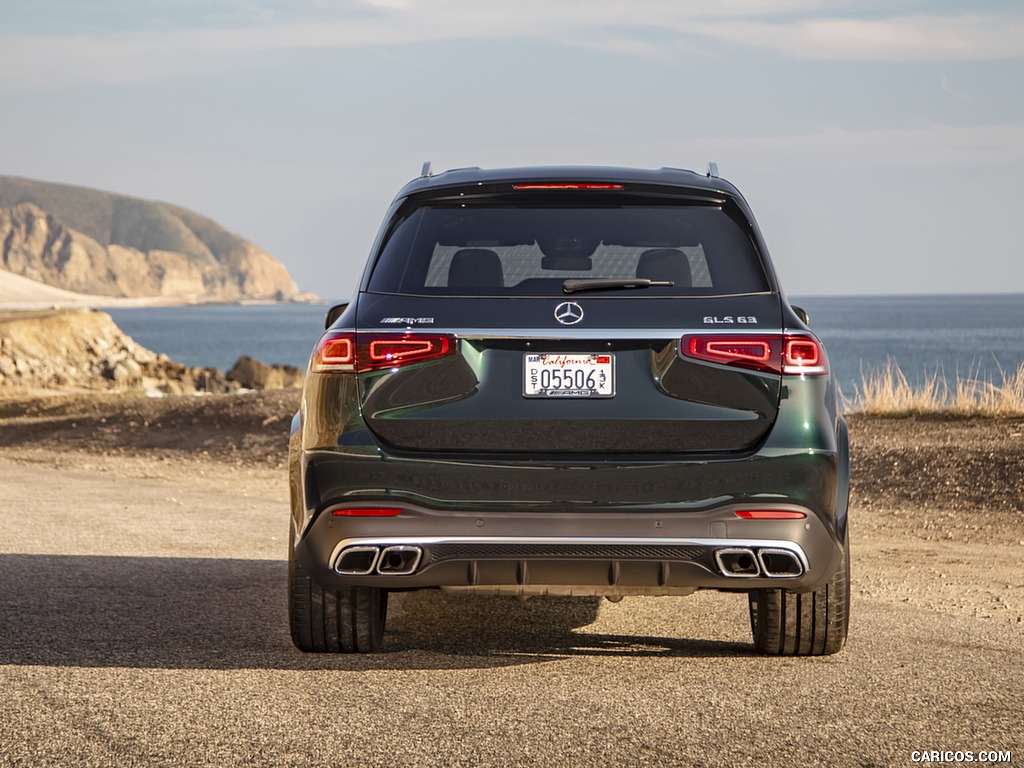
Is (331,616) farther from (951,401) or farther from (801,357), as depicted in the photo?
(951,401)

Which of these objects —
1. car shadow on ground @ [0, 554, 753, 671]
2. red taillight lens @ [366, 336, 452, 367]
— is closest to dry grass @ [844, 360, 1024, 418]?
car shadow on ground @ [0, 554, 753, 671]

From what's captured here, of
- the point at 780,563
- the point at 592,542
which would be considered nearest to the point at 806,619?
the point at 780,563

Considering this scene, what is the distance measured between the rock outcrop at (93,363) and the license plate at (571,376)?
36.8m

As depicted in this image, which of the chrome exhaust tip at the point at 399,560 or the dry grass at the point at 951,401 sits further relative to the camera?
the dry grass at the point at 951,401

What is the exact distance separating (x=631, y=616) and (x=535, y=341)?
2.53 m

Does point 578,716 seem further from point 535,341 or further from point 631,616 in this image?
point 631,616

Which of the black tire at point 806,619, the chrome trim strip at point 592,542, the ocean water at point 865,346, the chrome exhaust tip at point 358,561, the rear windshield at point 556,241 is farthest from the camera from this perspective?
the ocean water at point 865,346

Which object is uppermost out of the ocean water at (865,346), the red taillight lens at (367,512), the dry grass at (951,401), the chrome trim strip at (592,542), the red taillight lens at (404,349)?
the red taillight lens at (404,349)

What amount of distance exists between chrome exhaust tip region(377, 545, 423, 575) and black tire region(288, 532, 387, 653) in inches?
23.0

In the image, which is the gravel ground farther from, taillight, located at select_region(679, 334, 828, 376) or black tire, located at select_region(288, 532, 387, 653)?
taillight, located at select_region(679, 334, 828, 376)

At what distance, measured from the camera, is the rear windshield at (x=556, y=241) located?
17.1ft

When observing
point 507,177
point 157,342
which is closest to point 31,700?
point 507,177

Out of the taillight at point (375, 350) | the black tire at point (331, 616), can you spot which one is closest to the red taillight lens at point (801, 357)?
the taillight at point (375, 350)

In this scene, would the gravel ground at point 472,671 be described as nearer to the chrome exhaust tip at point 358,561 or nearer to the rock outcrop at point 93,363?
the chrome exhaust tip at point 358,561
